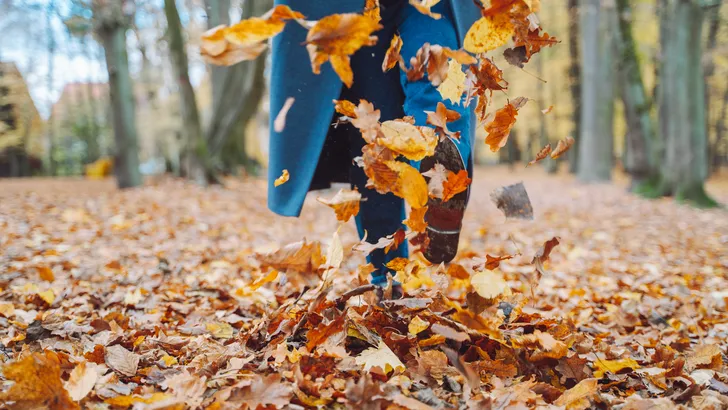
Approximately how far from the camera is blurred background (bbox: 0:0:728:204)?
7938 mm

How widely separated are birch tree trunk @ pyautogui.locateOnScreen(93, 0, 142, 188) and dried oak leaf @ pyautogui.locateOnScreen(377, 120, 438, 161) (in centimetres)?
806

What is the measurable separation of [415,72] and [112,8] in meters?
8.31

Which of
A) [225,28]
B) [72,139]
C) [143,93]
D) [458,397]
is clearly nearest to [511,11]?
[225,28]

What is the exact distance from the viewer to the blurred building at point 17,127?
69.8ft

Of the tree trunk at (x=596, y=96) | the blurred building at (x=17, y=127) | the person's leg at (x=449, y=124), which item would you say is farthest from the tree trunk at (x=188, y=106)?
the blurred building at (x=17, y=127)

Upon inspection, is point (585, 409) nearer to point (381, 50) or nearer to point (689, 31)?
point (381, 50)

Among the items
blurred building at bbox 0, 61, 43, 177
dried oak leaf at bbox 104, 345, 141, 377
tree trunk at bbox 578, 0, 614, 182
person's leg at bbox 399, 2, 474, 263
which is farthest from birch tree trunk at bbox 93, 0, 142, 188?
blurred building at bbox 0, 61, 43, 177

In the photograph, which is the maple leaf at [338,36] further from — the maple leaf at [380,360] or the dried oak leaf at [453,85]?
the maple leaf at [380,360]

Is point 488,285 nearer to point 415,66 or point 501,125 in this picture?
point 501,125

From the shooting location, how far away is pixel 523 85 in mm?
20625

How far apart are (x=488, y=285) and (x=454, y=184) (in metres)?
0.27

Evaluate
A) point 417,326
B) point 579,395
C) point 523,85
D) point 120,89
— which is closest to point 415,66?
point 417,326

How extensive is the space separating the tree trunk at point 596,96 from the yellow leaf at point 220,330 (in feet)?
39.3

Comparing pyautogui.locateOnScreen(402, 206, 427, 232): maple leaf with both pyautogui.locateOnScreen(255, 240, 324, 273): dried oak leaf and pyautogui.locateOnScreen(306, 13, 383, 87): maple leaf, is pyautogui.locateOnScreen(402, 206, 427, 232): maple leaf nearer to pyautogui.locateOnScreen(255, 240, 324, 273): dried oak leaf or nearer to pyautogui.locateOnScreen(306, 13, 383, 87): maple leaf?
pyautogui.locateOnScreen(255, 240, 324, 273): dried oak leaf
